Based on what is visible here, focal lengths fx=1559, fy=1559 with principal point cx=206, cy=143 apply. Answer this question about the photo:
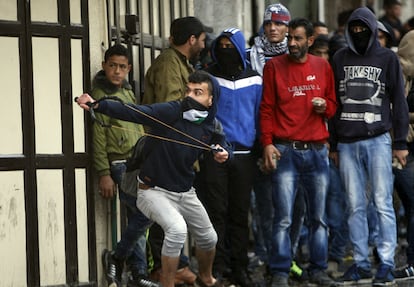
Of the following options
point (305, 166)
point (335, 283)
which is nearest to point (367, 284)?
point (335, 283)

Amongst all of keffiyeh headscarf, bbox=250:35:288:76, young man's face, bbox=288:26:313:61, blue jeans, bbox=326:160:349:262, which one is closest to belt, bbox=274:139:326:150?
young man's face, bbox=288:26:313:61

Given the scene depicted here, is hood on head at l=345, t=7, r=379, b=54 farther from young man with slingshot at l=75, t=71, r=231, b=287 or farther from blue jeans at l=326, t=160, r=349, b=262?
blue jeans at l=326, t=160, r=349, b=262

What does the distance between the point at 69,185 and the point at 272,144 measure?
189 centimetres

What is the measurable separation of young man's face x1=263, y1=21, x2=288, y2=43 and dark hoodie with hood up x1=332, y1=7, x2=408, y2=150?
72 cm

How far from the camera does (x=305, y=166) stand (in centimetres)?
1384

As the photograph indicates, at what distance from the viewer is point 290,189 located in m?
13.8

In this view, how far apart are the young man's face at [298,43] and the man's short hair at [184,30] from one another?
2.67 feet

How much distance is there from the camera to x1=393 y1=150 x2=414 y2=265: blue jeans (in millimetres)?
14742

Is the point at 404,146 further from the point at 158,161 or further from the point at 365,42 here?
the point at 158,161

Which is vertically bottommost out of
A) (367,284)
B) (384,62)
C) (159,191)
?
(367,284)

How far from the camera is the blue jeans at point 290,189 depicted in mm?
13805

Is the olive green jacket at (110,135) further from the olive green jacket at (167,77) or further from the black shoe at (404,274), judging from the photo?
the black shoe at (404,274)

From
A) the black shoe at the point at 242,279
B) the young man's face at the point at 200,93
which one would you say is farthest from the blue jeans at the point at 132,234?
the young man's face at the point at 200,93

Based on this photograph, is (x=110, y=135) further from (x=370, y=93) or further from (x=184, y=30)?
(x=370, y=93)
